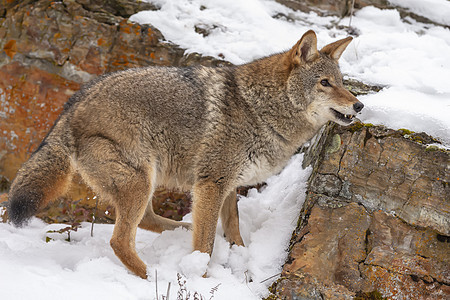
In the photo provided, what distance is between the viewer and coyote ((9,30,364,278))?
4.12 metres

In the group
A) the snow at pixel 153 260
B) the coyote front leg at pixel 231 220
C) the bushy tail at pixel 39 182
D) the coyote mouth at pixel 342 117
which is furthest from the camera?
the coyote front leg at pixel 231 220

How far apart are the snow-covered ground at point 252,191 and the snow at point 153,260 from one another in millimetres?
11

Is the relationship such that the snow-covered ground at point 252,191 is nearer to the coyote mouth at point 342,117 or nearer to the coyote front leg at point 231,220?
the coyote front leg at point 231,220

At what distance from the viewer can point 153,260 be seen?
4.37 metres

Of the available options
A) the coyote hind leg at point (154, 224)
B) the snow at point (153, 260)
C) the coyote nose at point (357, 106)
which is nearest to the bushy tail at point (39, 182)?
the snow at point (153, 260)

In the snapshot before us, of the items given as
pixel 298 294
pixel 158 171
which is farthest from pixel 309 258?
pixel 158 171

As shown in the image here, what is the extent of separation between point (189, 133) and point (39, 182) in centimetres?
161

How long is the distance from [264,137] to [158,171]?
125 centimetres

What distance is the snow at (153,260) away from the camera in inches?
131

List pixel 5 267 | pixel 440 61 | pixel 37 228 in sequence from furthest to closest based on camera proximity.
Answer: pixel 440 61, pixel 37 228, pixel 5 267

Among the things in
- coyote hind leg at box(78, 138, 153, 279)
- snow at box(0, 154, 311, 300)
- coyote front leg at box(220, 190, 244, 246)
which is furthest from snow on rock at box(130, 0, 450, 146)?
coyote hind leg at box(78, 138, 153, 279)

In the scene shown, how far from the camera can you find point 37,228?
16.5ft

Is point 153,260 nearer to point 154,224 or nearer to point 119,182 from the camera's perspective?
point 154,224

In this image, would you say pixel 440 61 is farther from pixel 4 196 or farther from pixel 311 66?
pixel 4 196
